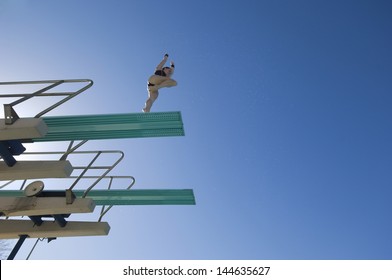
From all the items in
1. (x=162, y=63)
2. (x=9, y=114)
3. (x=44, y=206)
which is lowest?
(x=44, y=206)

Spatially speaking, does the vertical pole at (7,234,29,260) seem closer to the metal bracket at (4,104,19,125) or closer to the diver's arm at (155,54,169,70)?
the metal bracket at (4,104,19,125)

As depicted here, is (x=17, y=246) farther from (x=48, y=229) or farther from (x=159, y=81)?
(x=159, y=81)

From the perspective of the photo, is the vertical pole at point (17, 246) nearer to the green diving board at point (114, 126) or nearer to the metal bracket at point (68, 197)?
the metal bracket at point (68, 197)

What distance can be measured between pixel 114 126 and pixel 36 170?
175 cm

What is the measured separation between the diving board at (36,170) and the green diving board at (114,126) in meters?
0.48

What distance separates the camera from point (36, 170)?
680cm

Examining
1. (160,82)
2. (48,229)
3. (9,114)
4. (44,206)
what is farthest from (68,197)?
(160,82)

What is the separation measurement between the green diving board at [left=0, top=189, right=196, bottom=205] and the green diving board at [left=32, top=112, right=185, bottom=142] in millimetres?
2146

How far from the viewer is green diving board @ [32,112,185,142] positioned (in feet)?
20.0

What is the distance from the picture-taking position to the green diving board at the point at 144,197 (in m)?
8.22

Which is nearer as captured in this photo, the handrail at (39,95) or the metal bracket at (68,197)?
the handrail at (39,95)

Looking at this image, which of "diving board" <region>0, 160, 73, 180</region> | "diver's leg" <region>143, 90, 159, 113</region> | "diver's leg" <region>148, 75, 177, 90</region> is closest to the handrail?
"diving board" <region>0, 160, 73, 180</region>

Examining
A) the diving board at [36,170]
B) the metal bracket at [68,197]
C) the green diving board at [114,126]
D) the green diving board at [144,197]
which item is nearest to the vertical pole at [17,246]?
the green diving board at [144,197]
